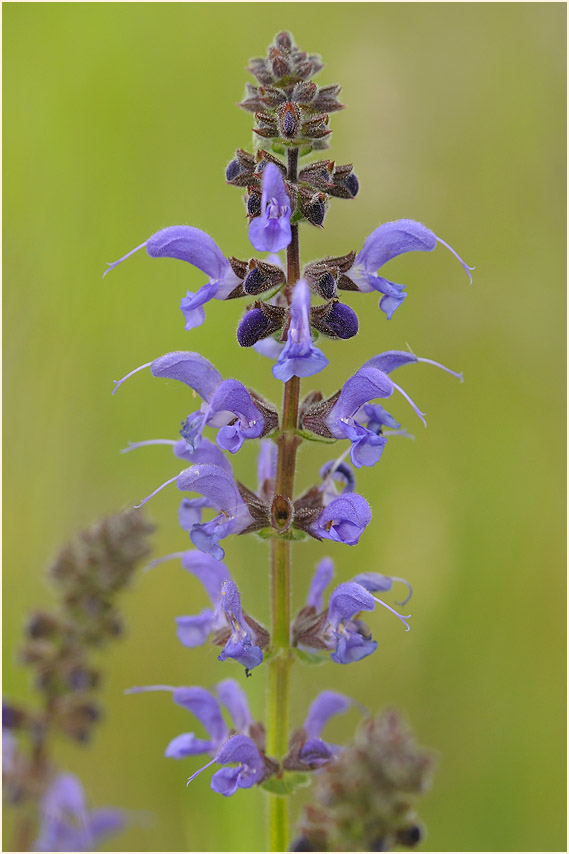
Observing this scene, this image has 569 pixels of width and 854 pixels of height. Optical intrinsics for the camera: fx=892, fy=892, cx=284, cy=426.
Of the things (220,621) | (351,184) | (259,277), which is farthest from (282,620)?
(351,184)

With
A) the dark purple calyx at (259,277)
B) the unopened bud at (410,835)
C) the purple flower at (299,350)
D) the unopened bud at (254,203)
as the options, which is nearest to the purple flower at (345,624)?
the purple flower at (299,350)

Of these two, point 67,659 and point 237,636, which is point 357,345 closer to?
point 67,659

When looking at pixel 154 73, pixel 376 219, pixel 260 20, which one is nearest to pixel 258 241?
pixel 376 219

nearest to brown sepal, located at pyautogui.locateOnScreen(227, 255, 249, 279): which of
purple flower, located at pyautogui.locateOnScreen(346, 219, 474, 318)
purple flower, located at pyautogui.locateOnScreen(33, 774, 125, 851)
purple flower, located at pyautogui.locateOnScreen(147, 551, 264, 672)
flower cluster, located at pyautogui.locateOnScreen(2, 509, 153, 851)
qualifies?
purple flower, located at pyautogui.locateOnScreen(346, 219, 474, 318)

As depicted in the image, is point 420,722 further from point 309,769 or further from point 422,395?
point 309,769

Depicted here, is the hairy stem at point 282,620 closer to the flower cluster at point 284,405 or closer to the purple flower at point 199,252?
the flower cluster at point 284,405

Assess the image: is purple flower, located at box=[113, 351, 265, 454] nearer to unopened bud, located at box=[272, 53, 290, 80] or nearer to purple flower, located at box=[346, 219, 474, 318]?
purple flower, located at box=[346, 219, 474, 318]
